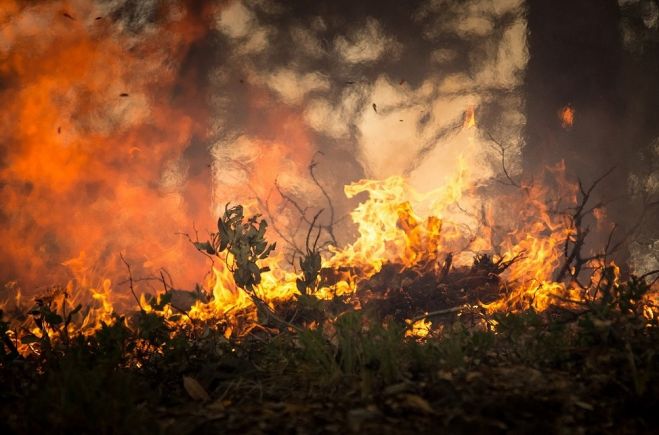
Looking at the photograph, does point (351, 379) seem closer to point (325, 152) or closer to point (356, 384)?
point (356, 384)

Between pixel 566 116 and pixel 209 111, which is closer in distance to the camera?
pixel 566 116

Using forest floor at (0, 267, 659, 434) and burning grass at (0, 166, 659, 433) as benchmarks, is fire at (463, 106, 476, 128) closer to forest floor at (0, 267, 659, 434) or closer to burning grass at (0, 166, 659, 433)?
Answer: burning grass at (0, 166, 659, 433)

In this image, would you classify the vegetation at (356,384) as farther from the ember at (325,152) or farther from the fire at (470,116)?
the fire at (470,116)

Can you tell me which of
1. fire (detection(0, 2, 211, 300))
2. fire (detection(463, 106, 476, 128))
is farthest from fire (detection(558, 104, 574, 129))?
fire (detection(0, 2, 211, 300))

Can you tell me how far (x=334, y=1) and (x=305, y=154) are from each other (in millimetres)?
3550

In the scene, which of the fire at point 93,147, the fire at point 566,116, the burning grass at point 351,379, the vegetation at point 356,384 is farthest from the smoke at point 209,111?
the vegetation at point 356,384

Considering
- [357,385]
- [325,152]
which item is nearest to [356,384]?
[357,385]

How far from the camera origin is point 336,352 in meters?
2.65

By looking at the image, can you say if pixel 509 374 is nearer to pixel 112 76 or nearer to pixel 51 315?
pixel 51 315

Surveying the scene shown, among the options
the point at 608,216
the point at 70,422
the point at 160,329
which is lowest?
the point at 70,422

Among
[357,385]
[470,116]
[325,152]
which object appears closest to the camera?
[357,385]

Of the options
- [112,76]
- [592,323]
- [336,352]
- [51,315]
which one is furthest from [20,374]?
[112,76]

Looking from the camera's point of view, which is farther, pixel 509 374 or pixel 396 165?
pixel 396 165

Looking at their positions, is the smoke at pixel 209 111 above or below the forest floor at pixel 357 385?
above
